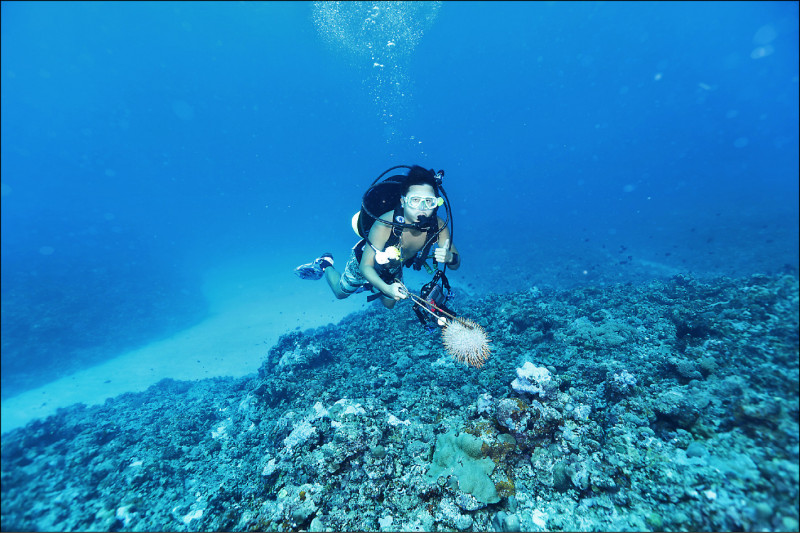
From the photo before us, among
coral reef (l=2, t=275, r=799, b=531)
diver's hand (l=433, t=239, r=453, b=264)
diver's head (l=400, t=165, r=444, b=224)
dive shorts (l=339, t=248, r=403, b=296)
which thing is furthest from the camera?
dive shorts (l=339, t=248, r=403, b=296)

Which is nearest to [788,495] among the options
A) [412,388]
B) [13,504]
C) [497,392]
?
[497,392]

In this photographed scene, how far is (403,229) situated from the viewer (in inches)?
212

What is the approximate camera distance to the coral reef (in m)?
3.13

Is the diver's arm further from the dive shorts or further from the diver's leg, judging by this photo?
the diver's leg

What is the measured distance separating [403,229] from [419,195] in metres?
0.73

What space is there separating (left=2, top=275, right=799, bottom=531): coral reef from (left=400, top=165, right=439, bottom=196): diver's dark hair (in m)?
3.48

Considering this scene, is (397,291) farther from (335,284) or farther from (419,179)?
(335,284)

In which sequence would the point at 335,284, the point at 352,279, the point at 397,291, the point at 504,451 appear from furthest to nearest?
the point at 335,284, the point at 352,279, the point at 397,291, the point at 504,451

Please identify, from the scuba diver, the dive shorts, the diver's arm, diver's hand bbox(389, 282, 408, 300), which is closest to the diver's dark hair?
the scuba diver

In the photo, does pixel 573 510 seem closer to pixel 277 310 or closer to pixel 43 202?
pixel 277 310

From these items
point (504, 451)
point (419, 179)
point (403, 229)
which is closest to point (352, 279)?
point (403, 229)

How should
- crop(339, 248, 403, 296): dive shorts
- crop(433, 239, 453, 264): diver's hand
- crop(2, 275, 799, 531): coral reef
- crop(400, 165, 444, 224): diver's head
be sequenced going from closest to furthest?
crop(2, 275, 799, 531): coral reef < crop(400, 165, 444, 224): diver's head < crop(433, 239, 453, 264): diver's hand < crop(339, 248, 403, 296): dive shorts

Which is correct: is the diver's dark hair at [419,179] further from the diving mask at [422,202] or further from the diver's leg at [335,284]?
the diver's leg at [335,284]

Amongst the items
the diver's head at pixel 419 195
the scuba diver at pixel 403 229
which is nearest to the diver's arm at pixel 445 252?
the scuba diver at pixel 403 229
